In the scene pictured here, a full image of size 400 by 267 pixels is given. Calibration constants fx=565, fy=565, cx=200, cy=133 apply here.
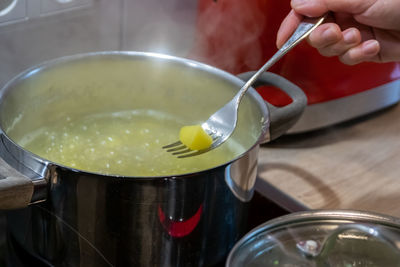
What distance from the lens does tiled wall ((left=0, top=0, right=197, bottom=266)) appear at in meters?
0.80

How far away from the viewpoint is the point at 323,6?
0.65 m

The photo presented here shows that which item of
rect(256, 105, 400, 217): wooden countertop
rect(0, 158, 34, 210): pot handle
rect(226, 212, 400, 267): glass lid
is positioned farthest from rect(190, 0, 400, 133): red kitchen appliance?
rect(0, 158, 34, 210): pot handle

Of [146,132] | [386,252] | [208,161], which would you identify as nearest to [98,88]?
[146,132]

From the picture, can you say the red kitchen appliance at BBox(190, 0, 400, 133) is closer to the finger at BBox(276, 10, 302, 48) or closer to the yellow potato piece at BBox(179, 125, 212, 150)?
the finger at BBox(276, 10, 302, 48)

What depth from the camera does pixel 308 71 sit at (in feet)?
2.76

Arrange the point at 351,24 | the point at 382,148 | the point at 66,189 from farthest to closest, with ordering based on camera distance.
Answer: the point at 382,148
the point at 351,24
the point at 66,189

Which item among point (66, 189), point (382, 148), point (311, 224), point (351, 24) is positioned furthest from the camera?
point (382, 148)

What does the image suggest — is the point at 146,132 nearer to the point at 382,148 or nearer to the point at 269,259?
the point at 269,259

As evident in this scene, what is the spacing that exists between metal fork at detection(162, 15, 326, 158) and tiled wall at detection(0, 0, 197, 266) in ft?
0.82

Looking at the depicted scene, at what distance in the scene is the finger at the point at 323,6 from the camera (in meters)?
0.65

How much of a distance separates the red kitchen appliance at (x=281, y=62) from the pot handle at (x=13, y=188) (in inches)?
17.0

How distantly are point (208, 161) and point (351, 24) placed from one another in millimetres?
262

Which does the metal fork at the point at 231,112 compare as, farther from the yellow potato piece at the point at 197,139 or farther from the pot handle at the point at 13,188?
the pot handle at the point at 13,188

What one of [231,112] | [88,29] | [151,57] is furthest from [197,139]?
[88,29]
